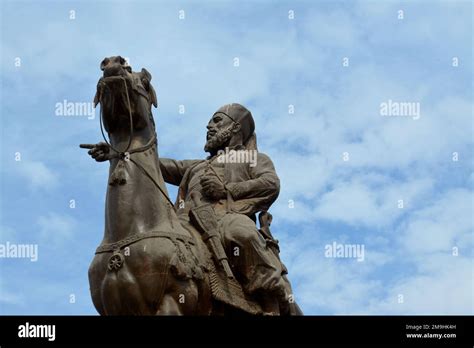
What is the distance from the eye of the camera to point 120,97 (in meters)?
16.9

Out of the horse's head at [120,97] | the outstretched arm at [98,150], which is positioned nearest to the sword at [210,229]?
the horse's head at [120,97]

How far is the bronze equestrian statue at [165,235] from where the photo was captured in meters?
16.3

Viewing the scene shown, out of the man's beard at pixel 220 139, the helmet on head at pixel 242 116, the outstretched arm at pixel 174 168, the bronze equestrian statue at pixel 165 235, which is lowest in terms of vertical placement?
the bronze equestrian statue at pixel 165 235

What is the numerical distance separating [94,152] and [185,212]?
6.11 ft

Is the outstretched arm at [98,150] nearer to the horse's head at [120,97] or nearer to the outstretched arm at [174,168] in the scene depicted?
the horse's head at [120,97]

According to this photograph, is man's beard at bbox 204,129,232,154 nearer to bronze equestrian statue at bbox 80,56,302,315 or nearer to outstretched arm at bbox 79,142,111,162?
bronze equestrian statue at bbox 80,56,302,315

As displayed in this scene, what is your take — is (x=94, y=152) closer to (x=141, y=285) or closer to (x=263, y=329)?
(x=141, y=285)

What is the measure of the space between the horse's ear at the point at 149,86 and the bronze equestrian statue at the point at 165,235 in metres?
0.01

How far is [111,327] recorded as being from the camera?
15461 millimetres

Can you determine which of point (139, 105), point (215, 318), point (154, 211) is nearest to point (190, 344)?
point (215, 318)

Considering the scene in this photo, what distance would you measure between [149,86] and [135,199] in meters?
1.71

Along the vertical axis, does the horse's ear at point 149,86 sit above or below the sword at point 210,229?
above

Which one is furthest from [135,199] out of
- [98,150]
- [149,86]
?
[149,86]

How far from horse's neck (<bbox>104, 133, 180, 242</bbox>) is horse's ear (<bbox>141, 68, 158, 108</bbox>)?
0.72 metres
